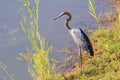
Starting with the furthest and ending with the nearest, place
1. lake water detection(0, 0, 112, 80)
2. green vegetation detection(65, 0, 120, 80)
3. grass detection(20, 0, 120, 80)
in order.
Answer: lake water detection(0, 0, 112, 80)
green vegetation detection(65, 0, 120, 80)
grass detection(20, 0, 120, 80)

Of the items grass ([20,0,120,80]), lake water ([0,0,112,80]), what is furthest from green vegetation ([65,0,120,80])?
lake water ([0,0,112,80])

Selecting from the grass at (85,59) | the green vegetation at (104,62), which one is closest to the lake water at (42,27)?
the grass at (85,59)

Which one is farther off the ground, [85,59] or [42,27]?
[42,27]

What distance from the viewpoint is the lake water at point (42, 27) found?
916 centimetres

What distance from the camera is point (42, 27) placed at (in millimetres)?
10695

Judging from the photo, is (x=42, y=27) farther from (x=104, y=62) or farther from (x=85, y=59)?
(x=104, y=62)

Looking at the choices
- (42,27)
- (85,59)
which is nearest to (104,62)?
(85,59)

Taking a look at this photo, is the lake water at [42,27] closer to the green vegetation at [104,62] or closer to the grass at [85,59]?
the grass at [85,59]

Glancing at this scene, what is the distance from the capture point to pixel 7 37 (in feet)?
33.3

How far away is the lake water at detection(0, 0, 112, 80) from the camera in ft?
30.1

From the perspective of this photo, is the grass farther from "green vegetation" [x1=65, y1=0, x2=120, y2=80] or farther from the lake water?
the lake water

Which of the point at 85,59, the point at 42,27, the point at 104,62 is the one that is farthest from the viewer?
the point at 42,27

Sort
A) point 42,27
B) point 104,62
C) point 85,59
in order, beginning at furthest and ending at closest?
point 42,27
point 85,59
point 104,62

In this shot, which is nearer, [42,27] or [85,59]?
[85,59]
